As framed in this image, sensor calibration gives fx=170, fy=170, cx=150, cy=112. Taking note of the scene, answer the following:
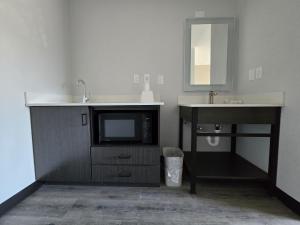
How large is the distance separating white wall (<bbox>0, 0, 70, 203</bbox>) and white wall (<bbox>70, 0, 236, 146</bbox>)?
39 cm

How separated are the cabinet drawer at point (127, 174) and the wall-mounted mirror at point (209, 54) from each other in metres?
1.13

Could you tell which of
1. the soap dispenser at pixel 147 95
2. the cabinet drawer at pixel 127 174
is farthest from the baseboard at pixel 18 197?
the soap dispenser at pixel 147 95

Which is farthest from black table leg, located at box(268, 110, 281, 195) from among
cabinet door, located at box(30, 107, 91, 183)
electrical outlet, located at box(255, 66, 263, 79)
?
cabinet door, located at box(30, 107, 91, 183)

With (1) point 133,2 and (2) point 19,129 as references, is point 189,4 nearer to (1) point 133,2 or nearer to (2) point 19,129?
(1) point 133,2

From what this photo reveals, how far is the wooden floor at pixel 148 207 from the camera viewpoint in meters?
1.24

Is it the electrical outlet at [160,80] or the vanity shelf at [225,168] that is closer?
the vanity shelf at [225,168]

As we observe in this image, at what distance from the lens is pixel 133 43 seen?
2180 mm

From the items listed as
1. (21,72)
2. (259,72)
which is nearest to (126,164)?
(21,72)

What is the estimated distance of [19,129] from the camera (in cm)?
149

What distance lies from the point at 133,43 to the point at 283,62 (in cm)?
160

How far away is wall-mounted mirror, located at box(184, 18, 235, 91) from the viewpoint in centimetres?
209

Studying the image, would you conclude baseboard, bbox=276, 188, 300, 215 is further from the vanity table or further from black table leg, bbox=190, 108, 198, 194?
black table leg, bbox=190, 108, 198, 194

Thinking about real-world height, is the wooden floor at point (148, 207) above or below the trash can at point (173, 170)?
below

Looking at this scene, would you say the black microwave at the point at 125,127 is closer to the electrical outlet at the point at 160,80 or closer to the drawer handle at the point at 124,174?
the drawer handle at the point at 124,174
